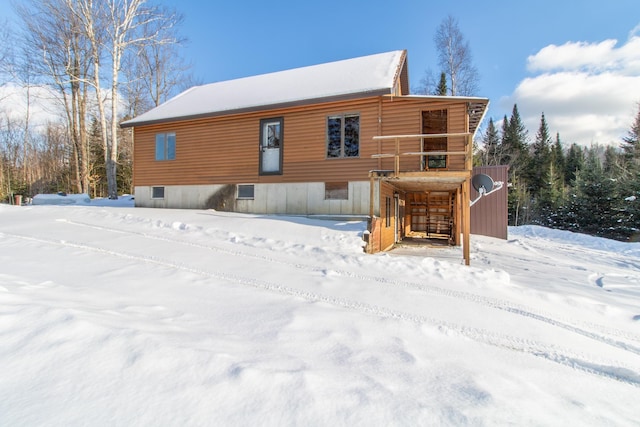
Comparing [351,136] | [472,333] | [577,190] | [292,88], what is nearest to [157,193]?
[292,88]

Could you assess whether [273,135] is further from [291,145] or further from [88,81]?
[88,81]

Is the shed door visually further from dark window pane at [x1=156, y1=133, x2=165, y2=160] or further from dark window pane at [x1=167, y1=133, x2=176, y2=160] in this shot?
dark window pane at [x1=156, y1=133, x2=165, y2=160]

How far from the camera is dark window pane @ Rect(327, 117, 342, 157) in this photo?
1020cm

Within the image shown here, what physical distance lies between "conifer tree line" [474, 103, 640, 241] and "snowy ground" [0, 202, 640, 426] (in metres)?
15.5

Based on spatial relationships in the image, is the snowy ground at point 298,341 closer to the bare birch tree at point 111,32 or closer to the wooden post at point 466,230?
the wooden post at point 466,230

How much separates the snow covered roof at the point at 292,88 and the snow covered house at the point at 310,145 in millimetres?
47

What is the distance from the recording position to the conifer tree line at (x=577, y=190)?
18.6 metres

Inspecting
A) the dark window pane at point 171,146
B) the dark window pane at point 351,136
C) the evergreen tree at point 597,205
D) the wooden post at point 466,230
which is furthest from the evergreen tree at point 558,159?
the dark window pane at point 171,146

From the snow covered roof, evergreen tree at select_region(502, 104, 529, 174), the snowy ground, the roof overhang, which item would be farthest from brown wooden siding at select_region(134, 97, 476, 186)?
evergreen tree at select_region(502, 104, 529, 174)

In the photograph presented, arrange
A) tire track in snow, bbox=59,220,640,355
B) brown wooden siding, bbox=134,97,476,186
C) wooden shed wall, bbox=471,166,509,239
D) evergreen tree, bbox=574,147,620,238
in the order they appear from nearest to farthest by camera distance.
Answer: tire track in snow, bbox=59,220,640,355, brown wooden siding, bbox=134,97,476,186, wooden shed wall, bbox=471,166,509,239, evergreen tree, bbox=574,147,620,238

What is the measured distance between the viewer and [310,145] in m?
10.4

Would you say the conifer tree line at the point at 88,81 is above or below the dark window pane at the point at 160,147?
above

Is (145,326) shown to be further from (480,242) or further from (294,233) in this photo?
(480,242)

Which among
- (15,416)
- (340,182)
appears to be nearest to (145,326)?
(15,416)
